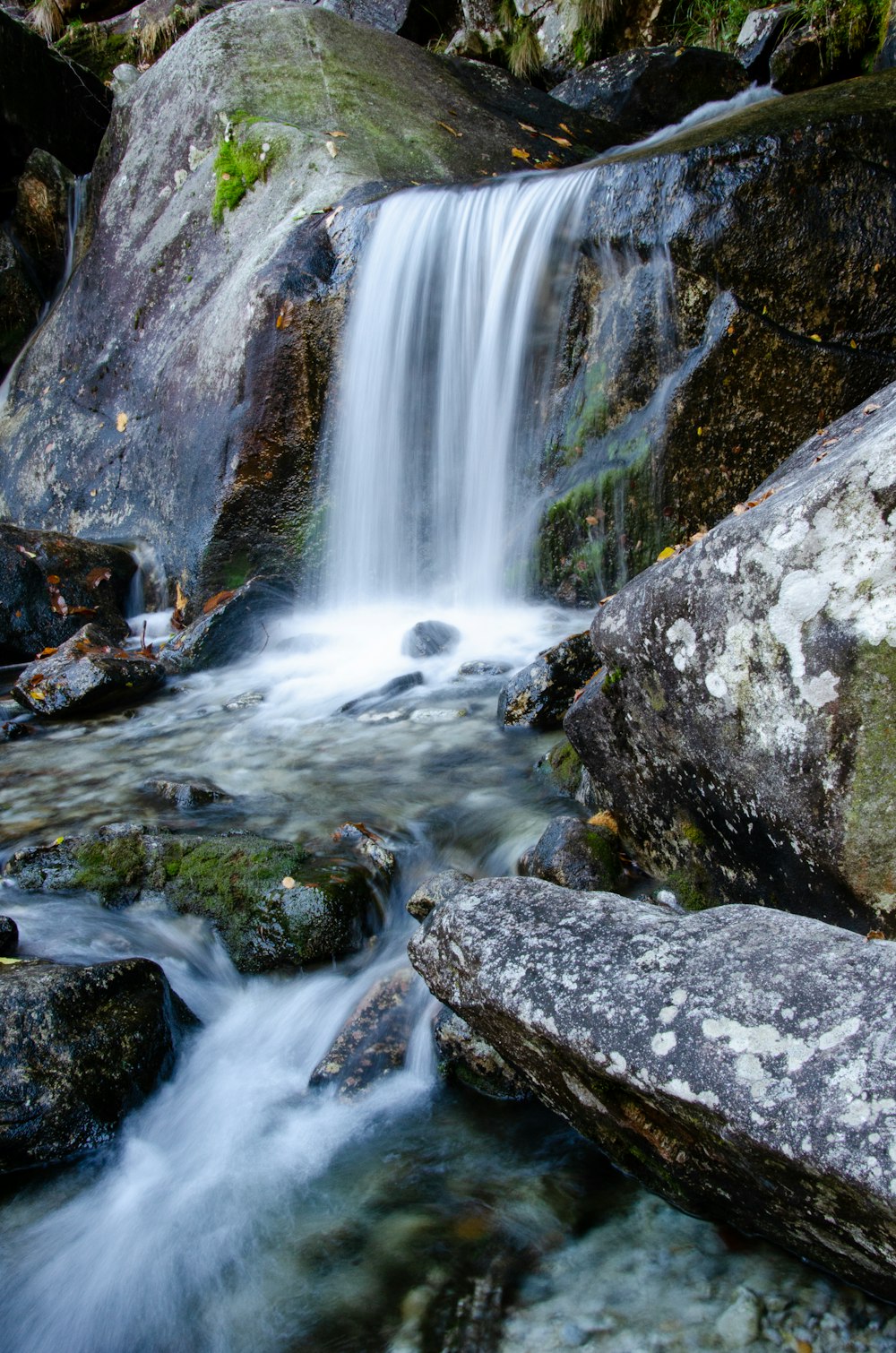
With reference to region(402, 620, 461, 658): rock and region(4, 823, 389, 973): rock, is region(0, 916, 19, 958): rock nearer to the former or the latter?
region(4, 823, 389, 973): rock

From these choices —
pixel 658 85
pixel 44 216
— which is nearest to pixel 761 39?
pixel 658 85

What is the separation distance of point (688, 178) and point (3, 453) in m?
8.86

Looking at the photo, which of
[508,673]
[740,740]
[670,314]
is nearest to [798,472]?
[740,740]

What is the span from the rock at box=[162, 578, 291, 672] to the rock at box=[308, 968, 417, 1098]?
466 cm

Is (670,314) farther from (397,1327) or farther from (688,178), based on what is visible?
(397,1327)

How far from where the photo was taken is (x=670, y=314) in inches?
259

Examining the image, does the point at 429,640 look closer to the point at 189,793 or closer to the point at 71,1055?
the point at 189,793

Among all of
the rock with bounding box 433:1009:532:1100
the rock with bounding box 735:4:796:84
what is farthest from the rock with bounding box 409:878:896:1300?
the rock with bounding box 735:4:796:84

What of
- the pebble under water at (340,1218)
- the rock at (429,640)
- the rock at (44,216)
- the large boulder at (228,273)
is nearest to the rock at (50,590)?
the large boulder at (228,273)

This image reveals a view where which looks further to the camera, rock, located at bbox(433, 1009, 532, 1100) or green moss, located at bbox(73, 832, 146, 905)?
green moss, located at bbox(73, 832, 146, 905)

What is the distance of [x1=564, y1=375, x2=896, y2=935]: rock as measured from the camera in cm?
232

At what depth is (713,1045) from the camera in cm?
193

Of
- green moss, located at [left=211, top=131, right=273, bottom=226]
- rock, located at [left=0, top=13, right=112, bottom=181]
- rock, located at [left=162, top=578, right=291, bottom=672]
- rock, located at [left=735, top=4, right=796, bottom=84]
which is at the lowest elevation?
rock, located at [left=162, top=578, right=291, bottom=672]

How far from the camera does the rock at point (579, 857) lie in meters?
3.35
